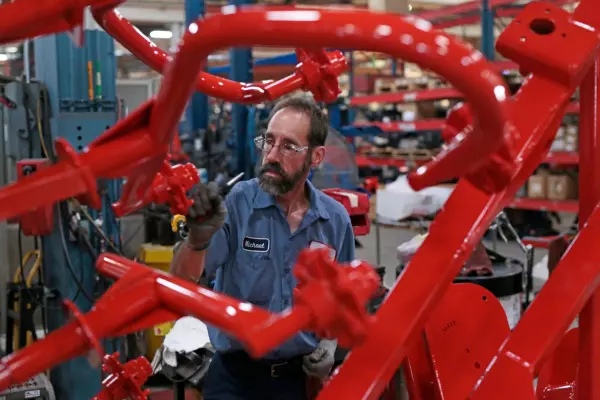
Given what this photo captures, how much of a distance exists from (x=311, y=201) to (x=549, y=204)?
7.33 meters

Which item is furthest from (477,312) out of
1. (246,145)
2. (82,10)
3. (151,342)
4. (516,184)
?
(246,145)

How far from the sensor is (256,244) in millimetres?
2275

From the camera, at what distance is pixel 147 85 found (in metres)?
8.81

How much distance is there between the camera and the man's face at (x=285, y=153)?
226 centimetres

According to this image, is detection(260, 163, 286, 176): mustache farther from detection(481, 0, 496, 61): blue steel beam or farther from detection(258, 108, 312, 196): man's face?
detection(481, 0, 496, 61): blue steel beam

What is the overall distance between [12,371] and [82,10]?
22.3 inches

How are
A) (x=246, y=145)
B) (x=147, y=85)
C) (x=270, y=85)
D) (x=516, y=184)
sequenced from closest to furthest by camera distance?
1. (x=516, y=184)
2. (x=270, y=85)
3. (x=246, y=145)
4. (x=147, y=85)

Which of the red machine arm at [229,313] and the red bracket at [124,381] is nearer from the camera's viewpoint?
the red machine arm at [229,313]

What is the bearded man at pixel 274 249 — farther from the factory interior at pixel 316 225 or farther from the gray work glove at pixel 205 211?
the gray work glove at pixel 205 211

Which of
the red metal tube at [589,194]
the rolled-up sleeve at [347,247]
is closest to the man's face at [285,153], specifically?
the rolled-up sleeve at [347,247]

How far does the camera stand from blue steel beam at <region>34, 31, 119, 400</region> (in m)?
3.76

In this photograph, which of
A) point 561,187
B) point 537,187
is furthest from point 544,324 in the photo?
point 537,187

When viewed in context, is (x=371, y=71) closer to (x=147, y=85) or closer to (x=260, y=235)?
(x=147, y=85)

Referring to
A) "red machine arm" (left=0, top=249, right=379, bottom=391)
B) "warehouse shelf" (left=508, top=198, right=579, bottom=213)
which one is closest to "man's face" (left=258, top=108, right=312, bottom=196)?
"red machine arm" (left=0, top=249, right=379, bottom=391)
